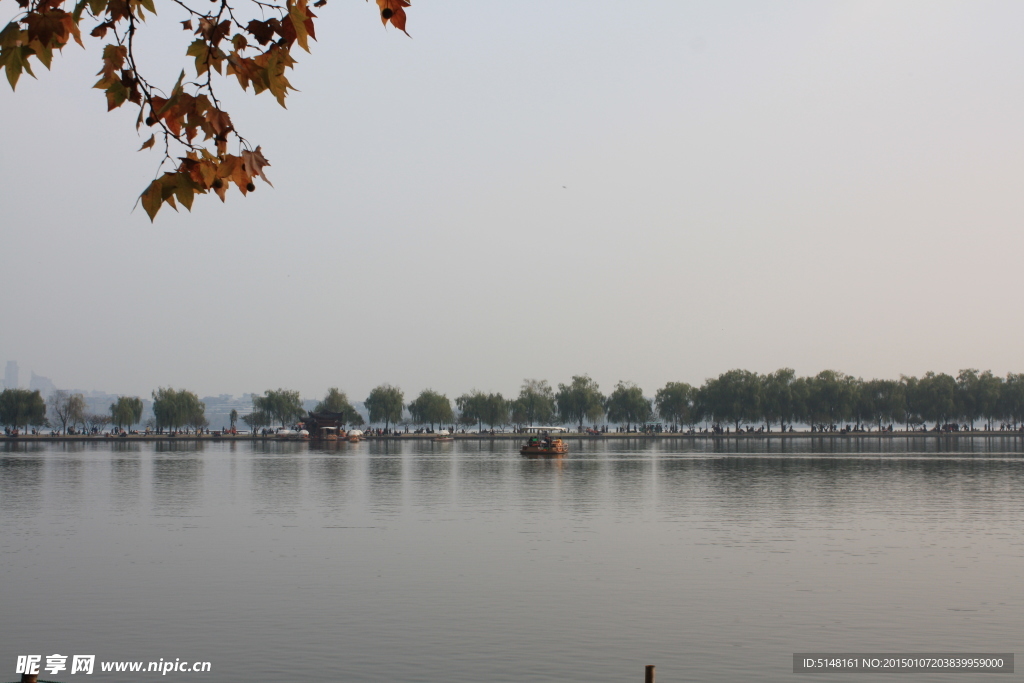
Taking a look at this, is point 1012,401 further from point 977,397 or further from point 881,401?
point 881,401

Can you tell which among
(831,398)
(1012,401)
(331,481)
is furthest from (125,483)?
(1012,401)

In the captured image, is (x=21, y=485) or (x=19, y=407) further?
(x=19, y=407)

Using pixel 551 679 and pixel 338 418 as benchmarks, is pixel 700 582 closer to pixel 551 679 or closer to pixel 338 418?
pixel 551 679

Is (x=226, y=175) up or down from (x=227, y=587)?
up

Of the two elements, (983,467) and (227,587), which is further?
(983,467)

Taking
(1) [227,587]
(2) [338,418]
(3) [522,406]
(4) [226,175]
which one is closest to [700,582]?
(1) [227,587]

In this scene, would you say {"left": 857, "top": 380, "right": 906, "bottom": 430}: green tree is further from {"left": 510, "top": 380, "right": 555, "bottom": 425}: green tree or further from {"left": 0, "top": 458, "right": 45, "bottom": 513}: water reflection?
{"left": 0, "top": 458, "right": 45, "bottom": 513}: water reflection

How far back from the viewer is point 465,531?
116 ft

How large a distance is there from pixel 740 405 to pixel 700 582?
149 m

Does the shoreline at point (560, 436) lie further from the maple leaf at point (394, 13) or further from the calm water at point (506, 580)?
the maple leaf at point (394, 13)

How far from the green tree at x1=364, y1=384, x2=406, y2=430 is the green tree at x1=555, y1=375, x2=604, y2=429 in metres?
29.8

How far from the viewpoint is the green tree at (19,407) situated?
15738cm

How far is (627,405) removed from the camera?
177 m

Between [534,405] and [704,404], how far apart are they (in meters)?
31.4
